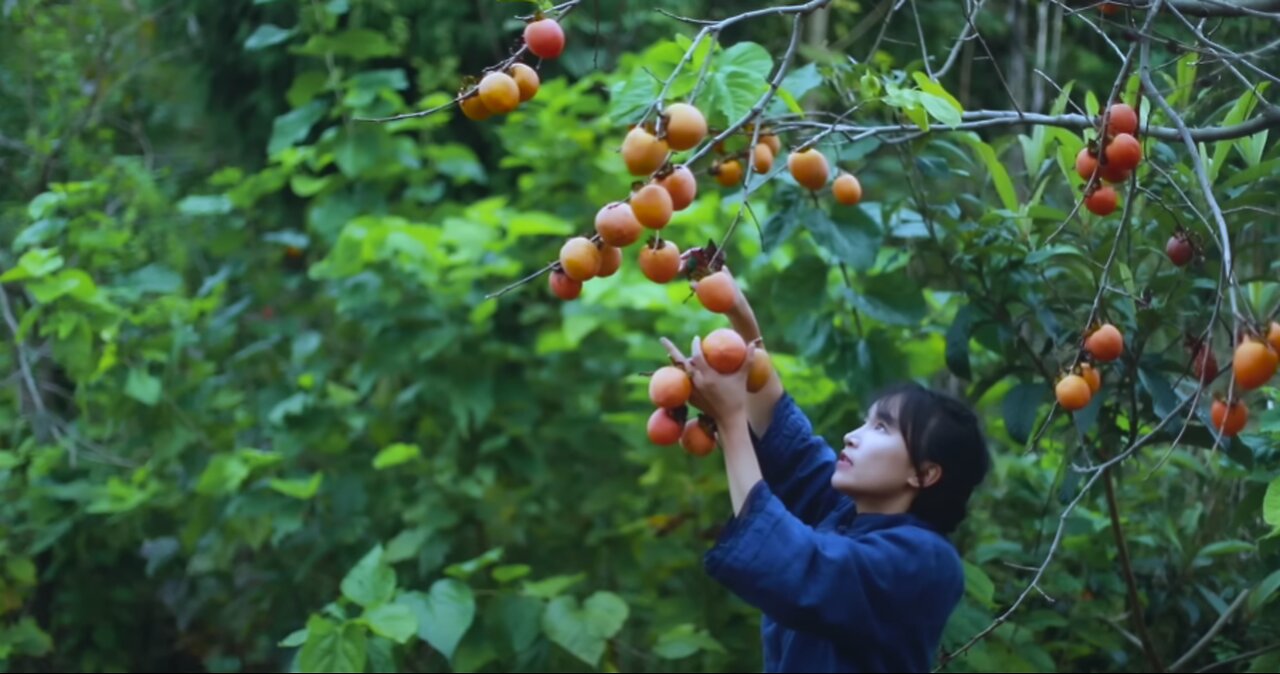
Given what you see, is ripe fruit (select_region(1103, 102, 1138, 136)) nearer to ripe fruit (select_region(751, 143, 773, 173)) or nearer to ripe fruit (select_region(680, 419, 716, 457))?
ripe fruit (select_region(751, 143, 773, 173))

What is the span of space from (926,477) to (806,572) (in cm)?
30

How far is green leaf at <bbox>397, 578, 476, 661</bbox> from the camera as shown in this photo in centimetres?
289

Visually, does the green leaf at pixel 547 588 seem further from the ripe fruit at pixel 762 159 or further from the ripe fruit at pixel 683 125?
the ripe fruit at pixel 683 125

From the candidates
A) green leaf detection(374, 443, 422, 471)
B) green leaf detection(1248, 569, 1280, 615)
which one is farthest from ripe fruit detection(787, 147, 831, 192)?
A: green leaf detection(374, 443, 422, 471)

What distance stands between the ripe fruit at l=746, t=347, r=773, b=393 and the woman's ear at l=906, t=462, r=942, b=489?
0.27 metres

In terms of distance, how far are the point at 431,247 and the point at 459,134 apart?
163 centimetres

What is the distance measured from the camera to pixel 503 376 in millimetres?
3664

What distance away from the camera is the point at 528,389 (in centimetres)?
365

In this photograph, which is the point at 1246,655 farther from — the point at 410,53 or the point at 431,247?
the point at 410,53

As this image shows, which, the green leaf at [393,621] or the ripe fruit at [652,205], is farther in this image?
the green leaf at [393,621]

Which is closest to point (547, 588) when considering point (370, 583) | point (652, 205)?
point (370, 583)

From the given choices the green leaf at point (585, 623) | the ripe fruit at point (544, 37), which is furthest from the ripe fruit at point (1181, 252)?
the green leaf at point (585, 623)

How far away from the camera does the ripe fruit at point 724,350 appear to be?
1653 mm

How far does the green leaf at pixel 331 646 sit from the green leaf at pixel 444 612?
0.48ft
